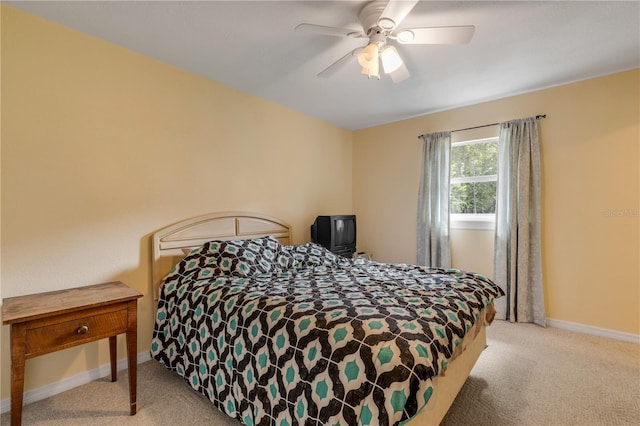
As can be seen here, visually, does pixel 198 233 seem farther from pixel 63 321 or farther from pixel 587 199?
pixel 587 199

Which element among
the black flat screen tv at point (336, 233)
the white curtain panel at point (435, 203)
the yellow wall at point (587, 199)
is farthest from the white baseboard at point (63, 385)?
the yellow wall at point (587, 199)

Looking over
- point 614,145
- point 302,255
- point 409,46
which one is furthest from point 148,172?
point 614,145

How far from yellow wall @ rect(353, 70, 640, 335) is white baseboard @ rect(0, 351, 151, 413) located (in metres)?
3.58

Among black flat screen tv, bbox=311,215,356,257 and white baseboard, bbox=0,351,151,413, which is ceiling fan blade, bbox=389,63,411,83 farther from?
white baseboard, bbox=0,351,151,413

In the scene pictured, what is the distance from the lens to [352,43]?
218cm

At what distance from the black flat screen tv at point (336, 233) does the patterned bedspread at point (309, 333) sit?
1053 mm

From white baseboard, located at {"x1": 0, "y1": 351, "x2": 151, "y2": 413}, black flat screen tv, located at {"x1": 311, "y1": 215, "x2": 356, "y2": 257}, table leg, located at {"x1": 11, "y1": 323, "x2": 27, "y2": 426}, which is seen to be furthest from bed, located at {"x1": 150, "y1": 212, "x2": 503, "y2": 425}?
black flat screen tv, located at {"x1": 311, "y1": 215, "x2": 356, "y2": 257}

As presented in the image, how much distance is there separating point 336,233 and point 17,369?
279 cm

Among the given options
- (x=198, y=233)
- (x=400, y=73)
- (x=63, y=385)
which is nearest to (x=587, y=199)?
(x=400, y=73)

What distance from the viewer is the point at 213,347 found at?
5.73 ft

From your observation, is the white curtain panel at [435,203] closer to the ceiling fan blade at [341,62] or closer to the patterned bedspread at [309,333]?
the patterned bedspread at [309,333]

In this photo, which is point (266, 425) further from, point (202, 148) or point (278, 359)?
point (202, 148)

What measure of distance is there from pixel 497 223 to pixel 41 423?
4014 millimetres

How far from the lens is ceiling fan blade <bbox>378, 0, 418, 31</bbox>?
1502 millimetres
